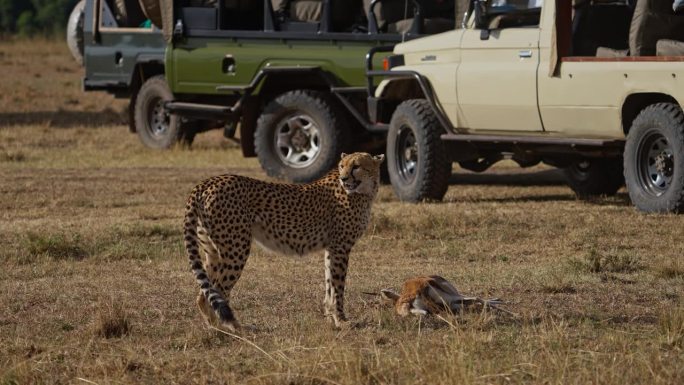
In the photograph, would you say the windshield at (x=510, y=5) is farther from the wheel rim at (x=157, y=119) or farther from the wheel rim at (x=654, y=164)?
the wheel rim at (x=157, y=119)

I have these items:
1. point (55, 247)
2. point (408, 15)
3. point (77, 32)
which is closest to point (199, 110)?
point (408, 15)

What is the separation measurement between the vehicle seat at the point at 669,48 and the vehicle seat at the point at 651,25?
15 centimetres

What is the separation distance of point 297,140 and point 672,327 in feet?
31.7

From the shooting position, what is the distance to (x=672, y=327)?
792 centimetres

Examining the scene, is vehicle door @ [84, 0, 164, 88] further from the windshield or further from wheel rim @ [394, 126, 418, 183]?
the windshield

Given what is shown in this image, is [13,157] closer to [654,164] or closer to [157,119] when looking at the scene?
[157,119]

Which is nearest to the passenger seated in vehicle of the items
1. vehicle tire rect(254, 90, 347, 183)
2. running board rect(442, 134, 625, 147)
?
vehicle tire rect(254, 90, 347, 183)

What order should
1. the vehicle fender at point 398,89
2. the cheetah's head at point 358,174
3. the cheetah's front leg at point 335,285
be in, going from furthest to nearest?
the vehicle fender at point 398,89 → the cheetah's head at point 358,174 → the cheetah's front leg at point 335,285

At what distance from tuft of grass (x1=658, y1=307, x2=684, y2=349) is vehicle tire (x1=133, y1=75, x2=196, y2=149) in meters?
13.6

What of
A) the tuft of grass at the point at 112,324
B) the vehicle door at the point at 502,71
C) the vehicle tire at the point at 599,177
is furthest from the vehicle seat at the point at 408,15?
the tuft of grass at the point at 112,324

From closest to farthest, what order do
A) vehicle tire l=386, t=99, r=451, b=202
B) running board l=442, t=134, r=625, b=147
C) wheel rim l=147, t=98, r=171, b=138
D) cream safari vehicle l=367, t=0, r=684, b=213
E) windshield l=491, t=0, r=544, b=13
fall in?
cream safari vehicle l=367, t=0, r=684, b=213
running board l=442, t=134, r=625, b=147
windshield l=491, t=0, r=544, b=13
vehicle tire l=386, t=99, r=451, b=202
wheel rim l=147, t=98, r=171, b=138

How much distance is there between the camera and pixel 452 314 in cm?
841

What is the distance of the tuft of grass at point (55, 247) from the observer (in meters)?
11.4

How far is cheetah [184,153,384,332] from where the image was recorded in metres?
8.37
